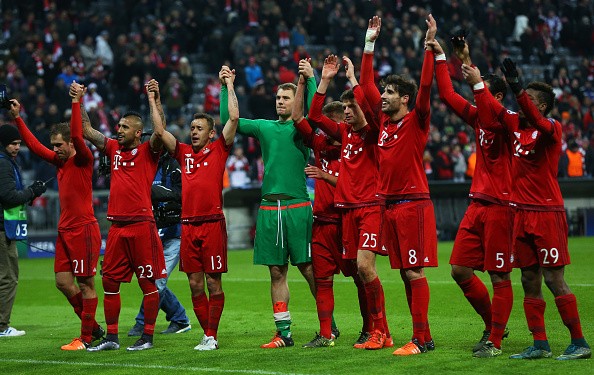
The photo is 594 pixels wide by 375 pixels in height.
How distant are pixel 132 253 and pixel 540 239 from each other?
4.04 metres

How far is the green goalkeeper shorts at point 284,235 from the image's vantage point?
32.5ft

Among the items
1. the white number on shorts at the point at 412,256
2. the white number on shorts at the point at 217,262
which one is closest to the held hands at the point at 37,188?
the white number on shorts at the point at 217,262

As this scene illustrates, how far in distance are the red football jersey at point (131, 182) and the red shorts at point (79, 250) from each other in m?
0.37

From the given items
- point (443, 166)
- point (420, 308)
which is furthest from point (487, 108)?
point (443, 166)

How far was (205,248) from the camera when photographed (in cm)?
986

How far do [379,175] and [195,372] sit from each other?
2.49 meters

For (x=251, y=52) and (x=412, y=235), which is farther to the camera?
(x=251, y=52)

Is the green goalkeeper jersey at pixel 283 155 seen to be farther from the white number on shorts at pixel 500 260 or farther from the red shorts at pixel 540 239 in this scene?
the red shorts at pixel 540 239

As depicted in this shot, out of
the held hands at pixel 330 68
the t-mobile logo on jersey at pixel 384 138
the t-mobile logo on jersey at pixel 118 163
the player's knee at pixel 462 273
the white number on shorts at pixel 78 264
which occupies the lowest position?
the player's knee at pixel 462 273

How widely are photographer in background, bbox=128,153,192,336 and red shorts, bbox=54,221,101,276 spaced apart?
1090 mm

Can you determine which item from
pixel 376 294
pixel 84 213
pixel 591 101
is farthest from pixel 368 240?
pixel 591 101

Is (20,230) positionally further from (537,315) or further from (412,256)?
(537,315)

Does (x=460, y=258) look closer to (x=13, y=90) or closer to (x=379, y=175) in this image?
(x=379, y=175)

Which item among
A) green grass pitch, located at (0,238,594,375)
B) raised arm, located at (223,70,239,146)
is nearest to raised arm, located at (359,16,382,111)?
raised arm, located at (223,70,239,146)
